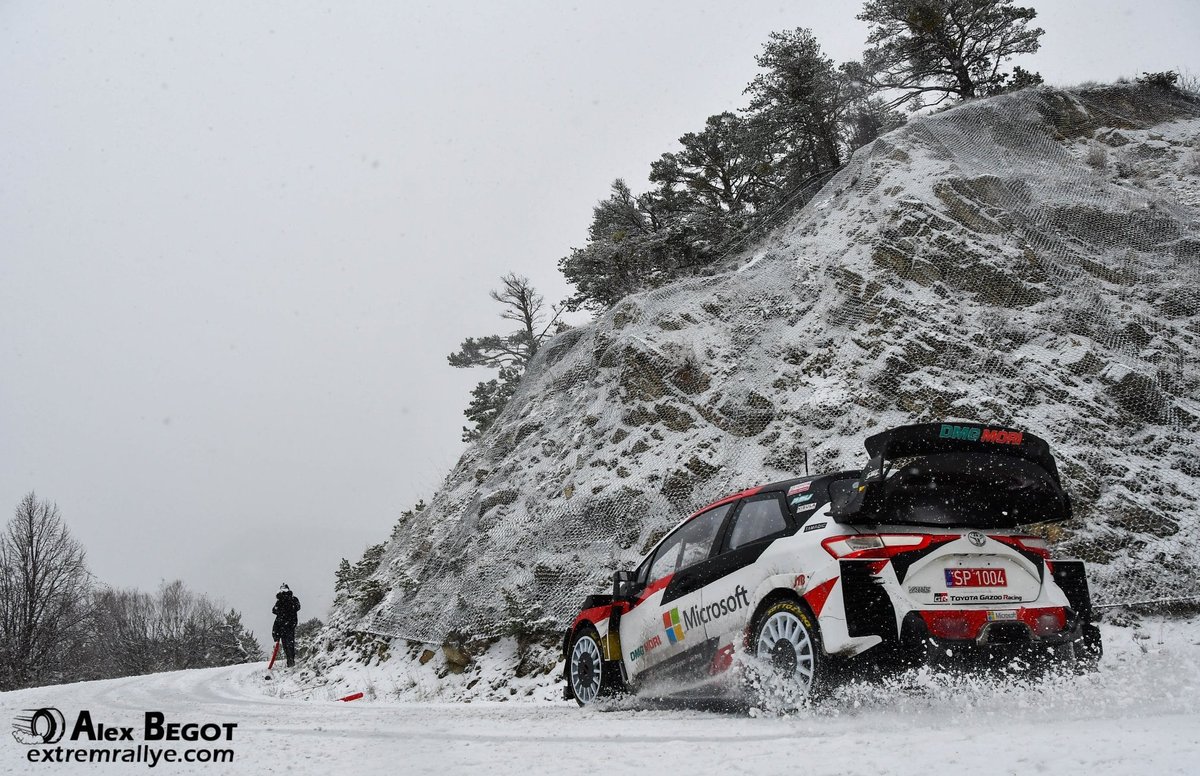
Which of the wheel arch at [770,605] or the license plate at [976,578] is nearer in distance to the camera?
the license plate at [976,578]

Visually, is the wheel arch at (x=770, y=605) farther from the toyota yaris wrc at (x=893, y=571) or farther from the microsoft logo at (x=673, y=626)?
the microsoft logo at (x=673, y=626)

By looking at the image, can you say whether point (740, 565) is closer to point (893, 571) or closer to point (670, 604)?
point (670, 604)

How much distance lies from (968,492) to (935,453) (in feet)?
1.52

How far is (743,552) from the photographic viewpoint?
211 inches

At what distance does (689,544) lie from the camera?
613cm

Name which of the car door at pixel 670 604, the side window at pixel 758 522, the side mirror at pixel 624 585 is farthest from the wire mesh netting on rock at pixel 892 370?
the side window at pixel 758 522

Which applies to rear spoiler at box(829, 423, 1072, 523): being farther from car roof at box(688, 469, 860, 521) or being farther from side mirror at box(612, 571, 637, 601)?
side mirror at box(612, 571, 637, 601)

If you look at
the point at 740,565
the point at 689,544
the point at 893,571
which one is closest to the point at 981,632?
the point at 893,571

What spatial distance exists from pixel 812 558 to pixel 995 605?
3.59 feet

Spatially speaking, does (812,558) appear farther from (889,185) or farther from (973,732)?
(889,185)

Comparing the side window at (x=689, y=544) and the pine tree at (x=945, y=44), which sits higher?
the pine tree at (x=945, y=44)

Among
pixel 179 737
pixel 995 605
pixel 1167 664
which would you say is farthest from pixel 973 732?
pixel 179 737

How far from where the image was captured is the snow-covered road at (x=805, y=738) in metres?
3.06

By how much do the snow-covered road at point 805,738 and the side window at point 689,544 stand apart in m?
1.12
